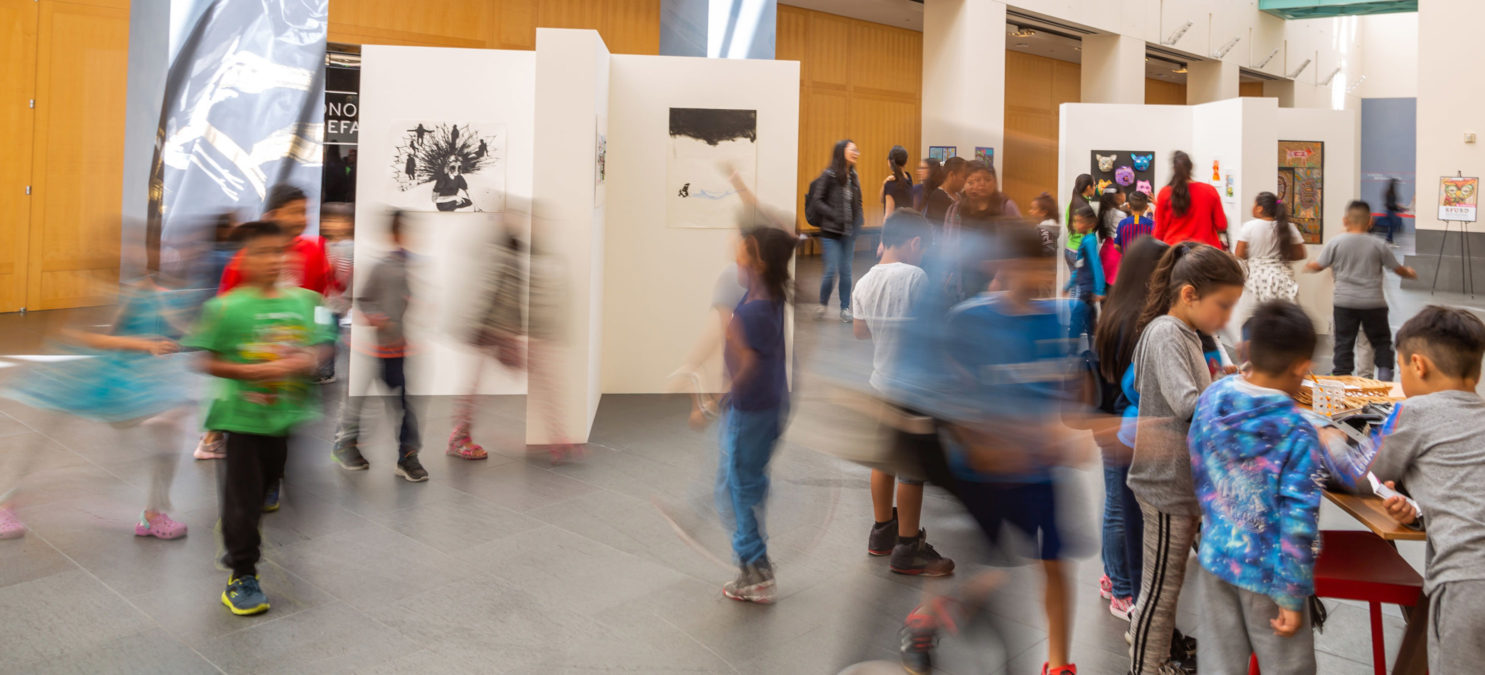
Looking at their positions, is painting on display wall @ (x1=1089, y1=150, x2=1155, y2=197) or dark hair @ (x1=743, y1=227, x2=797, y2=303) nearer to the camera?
dark hair @ (x1=743, y1=227, x2=797, y2=303)

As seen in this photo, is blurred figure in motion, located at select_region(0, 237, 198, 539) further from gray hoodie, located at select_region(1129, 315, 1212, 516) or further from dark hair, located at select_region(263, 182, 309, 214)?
gray hoodie, located at select_region(1129, 315, 1212, 516)

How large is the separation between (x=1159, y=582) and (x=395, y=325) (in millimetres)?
4342

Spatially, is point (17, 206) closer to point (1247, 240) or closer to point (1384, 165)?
point (1247, 240)

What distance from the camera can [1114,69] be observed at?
2016 centimetres

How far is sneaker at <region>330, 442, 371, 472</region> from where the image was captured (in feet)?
19.5

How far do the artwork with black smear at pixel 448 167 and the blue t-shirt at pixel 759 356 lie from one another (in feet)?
14.9

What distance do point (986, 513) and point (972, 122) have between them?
51.2ft

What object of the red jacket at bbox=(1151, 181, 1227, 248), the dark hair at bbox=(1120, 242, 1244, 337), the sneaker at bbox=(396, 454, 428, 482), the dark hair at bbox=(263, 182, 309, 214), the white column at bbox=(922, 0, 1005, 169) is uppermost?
the white column at bbox=(922, 0, 1005, 169)

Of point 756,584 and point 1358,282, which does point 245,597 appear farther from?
point 1358,282

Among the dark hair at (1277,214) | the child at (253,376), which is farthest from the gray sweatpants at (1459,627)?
the dark hair at (1277,214)

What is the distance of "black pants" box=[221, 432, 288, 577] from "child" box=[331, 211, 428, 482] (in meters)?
1.80

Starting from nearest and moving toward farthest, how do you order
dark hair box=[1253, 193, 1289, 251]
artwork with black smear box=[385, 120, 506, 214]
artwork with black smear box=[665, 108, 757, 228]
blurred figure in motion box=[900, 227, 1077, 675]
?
blurred figure in motion box=[900, 227, 1077, 675] < artwork with black smear box=[385, 120, 506, 214] < artwork with black smear box=[665, 108, 757, 228] < dark hair box=[1253, 193, 1289, 251]

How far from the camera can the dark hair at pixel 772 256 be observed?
376 centimetres

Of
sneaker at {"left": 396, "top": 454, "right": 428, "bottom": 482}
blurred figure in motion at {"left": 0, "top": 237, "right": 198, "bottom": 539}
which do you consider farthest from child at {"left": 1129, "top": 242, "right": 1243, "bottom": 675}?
sneaker at {"left": 396, "top": 454, "right": 428, "bottom": 482}
